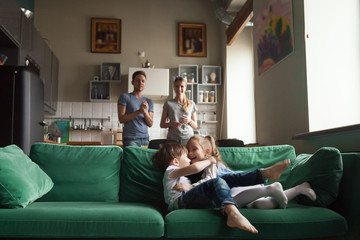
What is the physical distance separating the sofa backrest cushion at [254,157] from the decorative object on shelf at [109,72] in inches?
178

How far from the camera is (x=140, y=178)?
93.0 inches

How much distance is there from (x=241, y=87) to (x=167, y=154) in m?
4.42

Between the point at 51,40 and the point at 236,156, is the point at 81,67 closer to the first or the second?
the point at 51,40

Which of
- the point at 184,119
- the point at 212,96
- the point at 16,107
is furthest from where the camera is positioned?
the point at 212,96

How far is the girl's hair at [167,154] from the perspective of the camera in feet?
7.29

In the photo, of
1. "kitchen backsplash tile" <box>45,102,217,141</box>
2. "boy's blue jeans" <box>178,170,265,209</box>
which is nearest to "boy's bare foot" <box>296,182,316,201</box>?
"boy's blue jeans" <box>178,170,265,209</box>

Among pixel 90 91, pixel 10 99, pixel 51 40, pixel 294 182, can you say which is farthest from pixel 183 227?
pixel 51 40

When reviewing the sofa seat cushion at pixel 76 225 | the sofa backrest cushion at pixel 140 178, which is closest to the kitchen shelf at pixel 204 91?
the sofa backrest cushion at pixel 140 178

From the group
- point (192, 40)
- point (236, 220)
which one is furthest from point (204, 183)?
point (192, 40)

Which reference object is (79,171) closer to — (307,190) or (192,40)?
(307,190)

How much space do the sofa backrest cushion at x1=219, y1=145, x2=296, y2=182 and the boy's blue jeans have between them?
0.48m

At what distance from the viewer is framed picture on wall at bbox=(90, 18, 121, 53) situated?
6730mm

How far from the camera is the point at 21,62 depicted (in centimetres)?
454

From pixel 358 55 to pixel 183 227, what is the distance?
89.1 inches
